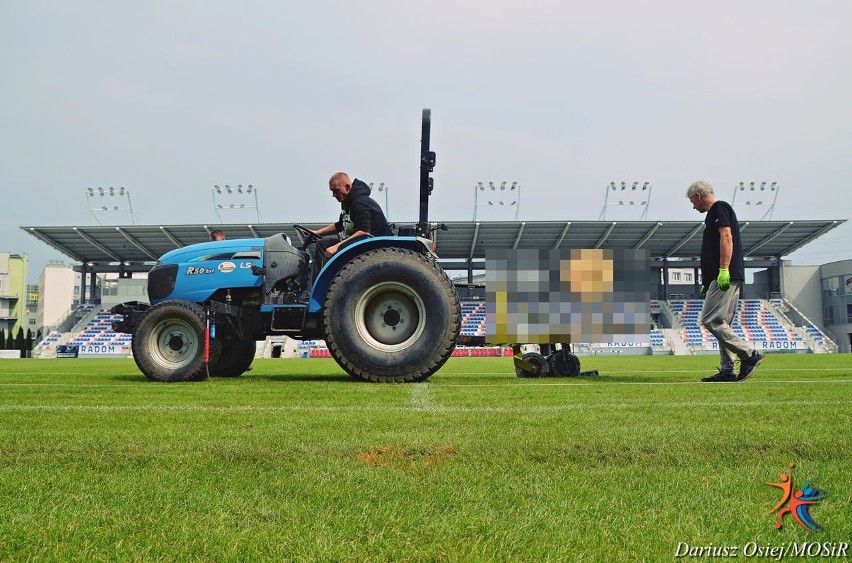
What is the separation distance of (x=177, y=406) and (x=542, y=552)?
3.39 metres

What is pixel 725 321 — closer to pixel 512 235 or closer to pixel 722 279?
pixel 722 279

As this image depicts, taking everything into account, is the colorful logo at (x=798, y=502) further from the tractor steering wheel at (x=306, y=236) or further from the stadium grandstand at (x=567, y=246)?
the stadium grandstand at (x=567, y=246)

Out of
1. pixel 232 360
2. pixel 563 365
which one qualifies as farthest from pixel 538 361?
pixel 232 360

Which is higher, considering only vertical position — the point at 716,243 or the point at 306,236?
the point at 306,236

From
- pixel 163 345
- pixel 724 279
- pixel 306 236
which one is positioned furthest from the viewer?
pixel 306 236

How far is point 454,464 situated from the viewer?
8.24ft

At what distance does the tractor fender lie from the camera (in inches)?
287

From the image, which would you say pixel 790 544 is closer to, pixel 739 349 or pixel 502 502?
pixel 502 502

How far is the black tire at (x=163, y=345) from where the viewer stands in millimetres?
7238

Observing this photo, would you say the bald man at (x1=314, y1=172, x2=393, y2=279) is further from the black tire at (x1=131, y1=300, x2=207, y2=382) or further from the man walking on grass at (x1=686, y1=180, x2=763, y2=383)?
the man walking on grass at (x1=686, y1=180, x2=763, y2=383)

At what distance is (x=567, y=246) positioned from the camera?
49.9m

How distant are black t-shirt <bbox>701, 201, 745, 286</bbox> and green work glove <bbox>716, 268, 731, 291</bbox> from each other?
0.56 ft

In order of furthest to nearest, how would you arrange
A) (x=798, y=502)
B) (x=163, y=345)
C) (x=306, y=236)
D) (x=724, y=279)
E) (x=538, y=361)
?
(x=538, y=361) < (x=306, y=236) < (x=163, y=345) < (x=724, y=279) < (x=798, y=502)

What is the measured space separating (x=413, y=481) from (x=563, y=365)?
21.3 feet
